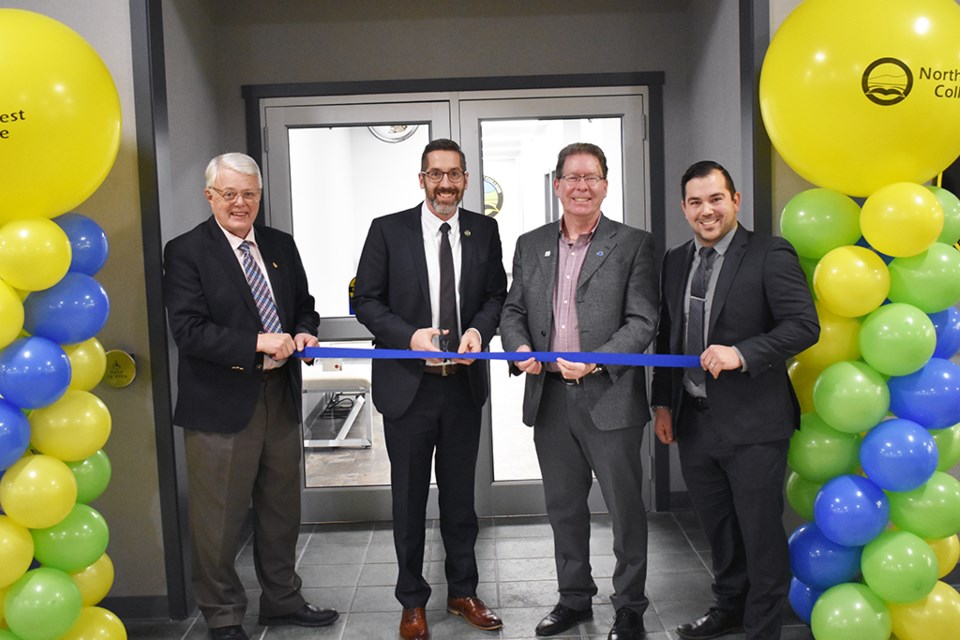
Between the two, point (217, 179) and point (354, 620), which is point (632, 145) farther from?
point (354, 620)

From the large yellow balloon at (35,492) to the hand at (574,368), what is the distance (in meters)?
1.56

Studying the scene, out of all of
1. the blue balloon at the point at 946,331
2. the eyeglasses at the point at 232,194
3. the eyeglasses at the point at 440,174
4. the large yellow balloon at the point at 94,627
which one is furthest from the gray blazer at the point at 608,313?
the large yellow balloon at the point at 94,627

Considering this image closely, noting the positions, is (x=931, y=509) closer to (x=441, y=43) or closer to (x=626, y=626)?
(x=626, y=626)

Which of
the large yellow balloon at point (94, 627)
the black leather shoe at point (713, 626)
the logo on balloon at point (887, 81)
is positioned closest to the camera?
the logo on balloon at point (887, 81)

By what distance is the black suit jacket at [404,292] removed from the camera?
298 cm

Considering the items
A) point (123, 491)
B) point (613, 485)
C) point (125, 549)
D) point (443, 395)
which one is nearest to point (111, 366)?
point (123, 491)

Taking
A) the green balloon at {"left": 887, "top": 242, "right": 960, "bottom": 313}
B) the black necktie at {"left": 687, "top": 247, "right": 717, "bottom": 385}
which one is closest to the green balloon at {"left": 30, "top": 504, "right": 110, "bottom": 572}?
the black necktie at {"left": 687, "top": 247, "right": 717, "bottom": 385}

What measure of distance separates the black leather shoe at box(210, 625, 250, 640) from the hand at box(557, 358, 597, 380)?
1509 mm

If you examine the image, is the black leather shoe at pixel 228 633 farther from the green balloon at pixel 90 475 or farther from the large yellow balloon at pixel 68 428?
the large yellow balloon at pixel 68 428

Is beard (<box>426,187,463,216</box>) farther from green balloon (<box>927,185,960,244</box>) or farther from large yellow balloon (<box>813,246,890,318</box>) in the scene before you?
green balloon (<box>927,185,960,244</box>)

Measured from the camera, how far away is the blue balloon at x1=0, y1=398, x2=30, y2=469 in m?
2.34

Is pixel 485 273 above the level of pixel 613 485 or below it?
above

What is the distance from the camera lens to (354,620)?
3279 millimetres

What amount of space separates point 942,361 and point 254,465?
2.33 meters
